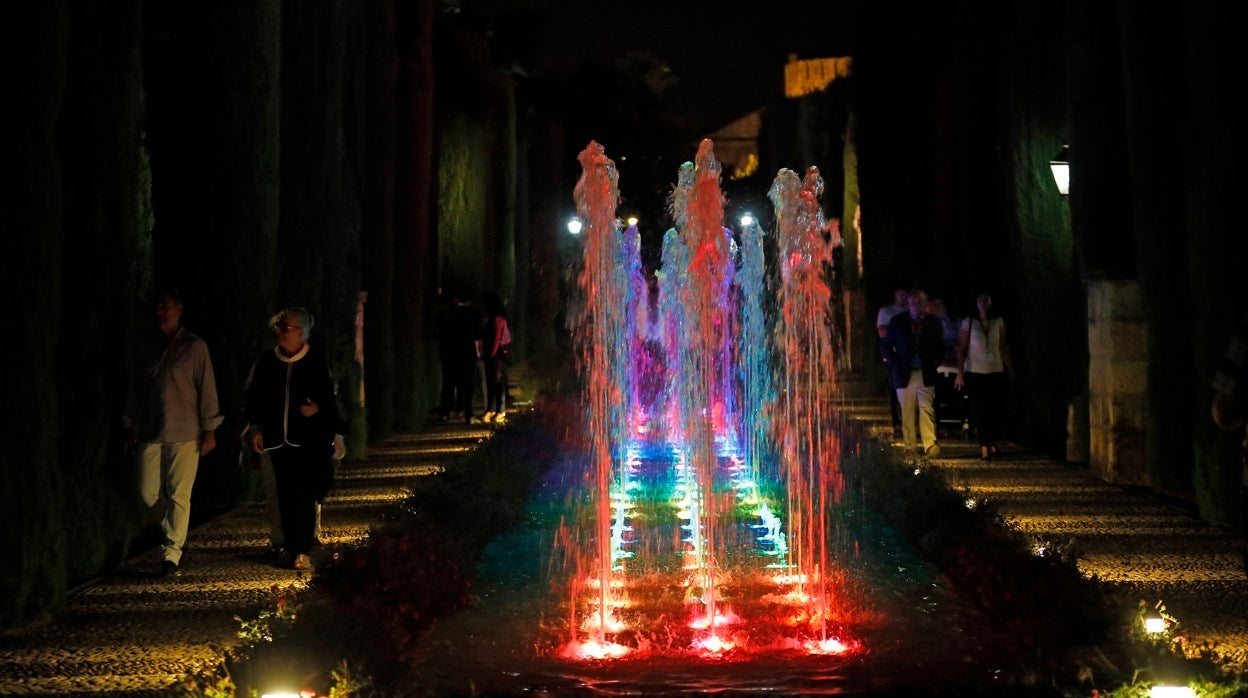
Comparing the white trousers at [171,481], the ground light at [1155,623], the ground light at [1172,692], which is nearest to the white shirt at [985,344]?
the white trousers at [171,481]

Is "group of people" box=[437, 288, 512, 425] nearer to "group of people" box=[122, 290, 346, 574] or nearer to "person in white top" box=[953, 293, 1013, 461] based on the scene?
"person in white top" box=[953, 293, 1013, 461]

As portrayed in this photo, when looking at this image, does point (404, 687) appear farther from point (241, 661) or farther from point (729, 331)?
point (729, 331)

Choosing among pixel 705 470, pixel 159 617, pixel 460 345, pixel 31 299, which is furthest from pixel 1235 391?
pixel 460 345

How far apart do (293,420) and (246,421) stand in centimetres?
32

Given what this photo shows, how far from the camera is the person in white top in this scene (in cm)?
1620

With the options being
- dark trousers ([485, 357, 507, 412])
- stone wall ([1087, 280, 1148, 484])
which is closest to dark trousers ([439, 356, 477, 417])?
dark trousers ([485, 357, 507, 412])

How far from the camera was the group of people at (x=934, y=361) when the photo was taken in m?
15.9

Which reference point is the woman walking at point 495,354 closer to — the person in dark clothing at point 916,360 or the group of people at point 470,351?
the group of people at point 470,351

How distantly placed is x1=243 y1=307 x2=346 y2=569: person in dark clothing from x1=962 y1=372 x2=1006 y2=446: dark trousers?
8.22m

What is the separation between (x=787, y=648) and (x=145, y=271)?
17.9 feet

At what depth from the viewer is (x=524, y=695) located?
260 inches

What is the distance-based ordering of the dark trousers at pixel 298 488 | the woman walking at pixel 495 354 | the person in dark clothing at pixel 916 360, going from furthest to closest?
the woman walking at pixel 495 354
the person in dark clothing at pixel 916 360
the dark trousers at pixel 298 488

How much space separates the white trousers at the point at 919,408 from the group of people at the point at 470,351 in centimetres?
670

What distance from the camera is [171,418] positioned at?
9.83 metres
